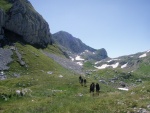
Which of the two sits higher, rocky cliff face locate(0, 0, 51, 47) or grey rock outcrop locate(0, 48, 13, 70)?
rocky cliff face locate(0, 0, 51, 47)

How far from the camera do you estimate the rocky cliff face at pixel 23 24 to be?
132 m

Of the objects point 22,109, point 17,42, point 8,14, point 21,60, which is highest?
point 8,14

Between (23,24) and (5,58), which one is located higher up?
(23,24)

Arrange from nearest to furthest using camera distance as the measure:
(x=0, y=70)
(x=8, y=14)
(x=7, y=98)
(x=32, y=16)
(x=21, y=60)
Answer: (x=7, y=98), (x=0, y=70), (x=21, y=60), (x=8, y=14), (x=32, y=16)

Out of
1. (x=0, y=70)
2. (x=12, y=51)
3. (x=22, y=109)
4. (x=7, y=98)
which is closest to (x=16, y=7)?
(x=12, y=51)

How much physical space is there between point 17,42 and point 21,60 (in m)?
24.0

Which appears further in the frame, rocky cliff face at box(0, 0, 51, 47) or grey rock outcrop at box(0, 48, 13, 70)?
rocky cliff face at box(0, 0, 51, 47)

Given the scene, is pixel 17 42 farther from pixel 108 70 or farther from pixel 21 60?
pixel 108 70

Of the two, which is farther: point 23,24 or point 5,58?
point 23,24

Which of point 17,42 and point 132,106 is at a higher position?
point 17,42

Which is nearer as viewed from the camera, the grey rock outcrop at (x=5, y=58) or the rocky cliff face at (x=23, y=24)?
the grey rock outcrop at (x=5, y=58)

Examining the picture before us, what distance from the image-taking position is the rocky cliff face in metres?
132

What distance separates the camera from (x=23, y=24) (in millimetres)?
138875

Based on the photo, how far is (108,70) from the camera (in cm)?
13212
